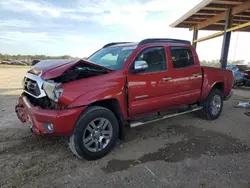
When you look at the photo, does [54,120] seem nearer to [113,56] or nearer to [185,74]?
[113,56]

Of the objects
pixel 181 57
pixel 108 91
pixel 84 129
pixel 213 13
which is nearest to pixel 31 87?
pixel 84 129

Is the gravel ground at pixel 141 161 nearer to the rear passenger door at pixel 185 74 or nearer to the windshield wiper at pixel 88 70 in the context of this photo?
the rear passenger door at pixel 185 74

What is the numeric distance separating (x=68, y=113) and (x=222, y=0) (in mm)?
8656

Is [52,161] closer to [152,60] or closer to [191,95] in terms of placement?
[152,60]

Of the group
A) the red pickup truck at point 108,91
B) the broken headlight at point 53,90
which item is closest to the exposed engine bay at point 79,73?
the red pickup truck at point 108,91

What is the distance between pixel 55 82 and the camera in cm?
284

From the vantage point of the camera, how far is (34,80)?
311 cm

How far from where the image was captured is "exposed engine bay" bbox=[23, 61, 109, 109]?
276 centimetres

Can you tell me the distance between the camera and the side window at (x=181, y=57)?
14.1ft

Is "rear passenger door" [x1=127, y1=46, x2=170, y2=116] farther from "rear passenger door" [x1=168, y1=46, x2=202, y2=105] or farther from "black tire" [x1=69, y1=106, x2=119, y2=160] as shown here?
"black tire" [x1=69, y1=106, x2=119, y2=160]

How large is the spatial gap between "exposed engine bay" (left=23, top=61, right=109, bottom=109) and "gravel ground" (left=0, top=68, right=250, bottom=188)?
2.99 feet

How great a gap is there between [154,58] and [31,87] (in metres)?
2.32

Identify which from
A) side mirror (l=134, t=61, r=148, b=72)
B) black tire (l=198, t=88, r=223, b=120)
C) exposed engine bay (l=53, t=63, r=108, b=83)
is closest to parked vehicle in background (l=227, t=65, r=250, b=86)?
black tire (l=198, t=88, r=223, b=120)

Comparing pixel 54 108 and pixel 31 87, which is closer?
pixel 54 108
